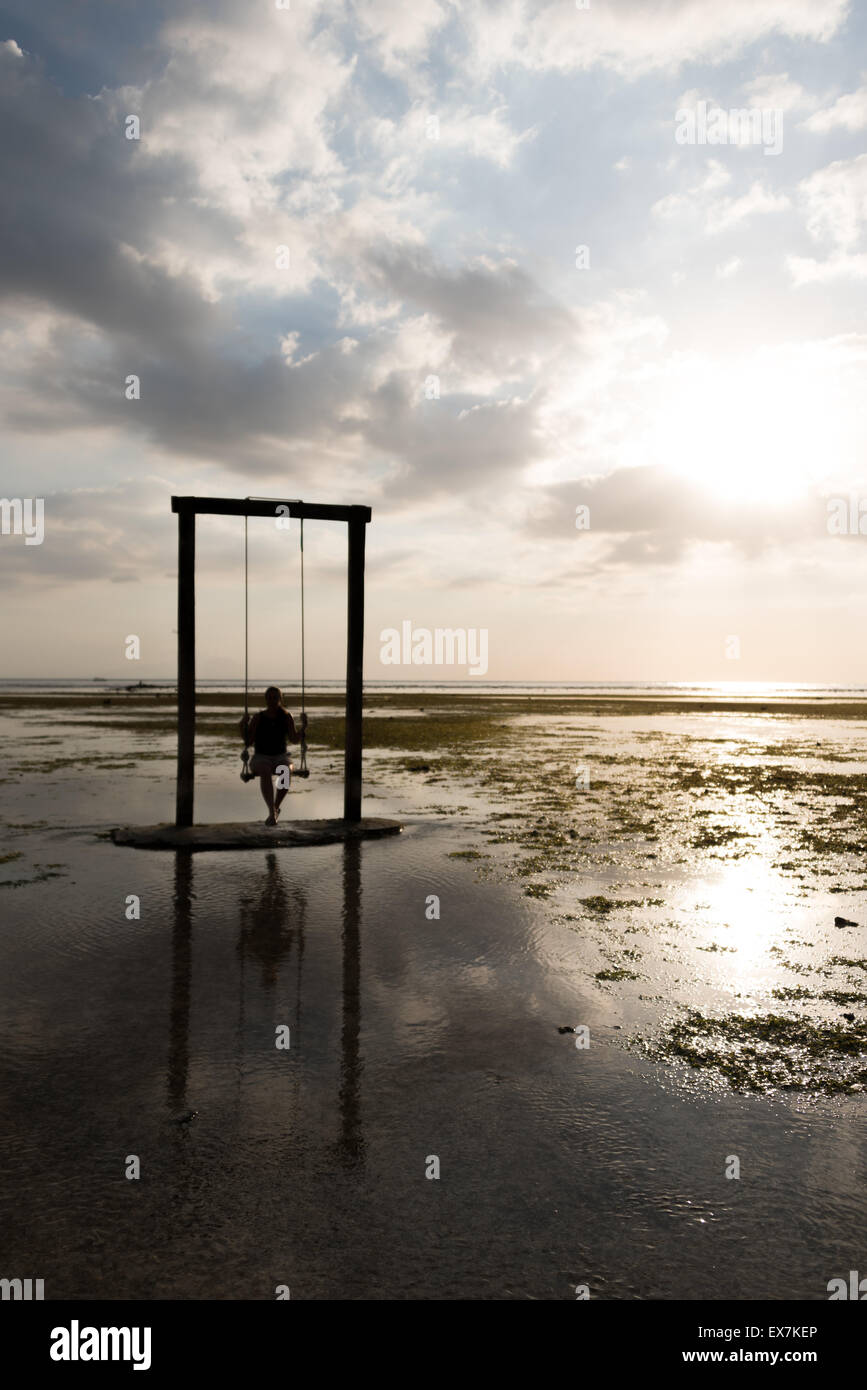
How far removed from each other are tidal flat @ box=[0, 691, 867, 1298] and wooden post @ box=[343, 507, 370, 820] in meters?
1.58

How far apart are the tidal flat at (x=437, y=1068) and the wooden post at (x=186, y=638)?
126cm

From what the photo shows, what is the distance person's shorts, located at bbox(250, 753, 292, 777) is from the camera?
500 inches

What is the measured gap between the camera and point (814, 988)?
254 inches

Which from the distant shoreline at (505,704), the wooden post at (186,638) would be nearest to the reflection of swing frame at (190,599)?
the wooden post at (186,638)

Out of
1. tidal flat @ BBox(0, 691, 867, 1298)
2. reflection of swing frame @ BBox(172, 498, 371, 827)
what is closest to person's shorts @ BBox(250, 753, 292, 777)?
reflection of swing frame @ BBox(172, 498, 371, 827)

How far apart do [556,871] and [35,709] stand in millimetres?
55445

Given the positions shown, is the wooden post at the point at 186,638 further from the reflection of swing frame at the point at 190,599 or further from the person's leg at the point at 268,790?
the person's leg at the point at 268,790

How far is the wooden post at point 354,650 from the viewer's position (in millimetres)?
13156

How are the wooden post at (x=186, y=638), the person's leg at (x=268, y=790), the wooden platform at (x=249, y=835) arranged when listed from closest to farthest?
the wooden platform at (x=249, y=835) → the wooden post at (x=186, y=638) → the person's leg at (x=268, y=790)

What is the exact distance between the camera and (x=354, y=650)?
13.4 m

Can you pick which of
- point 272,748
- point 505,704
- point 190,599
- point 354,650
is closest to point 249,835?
point 272,748

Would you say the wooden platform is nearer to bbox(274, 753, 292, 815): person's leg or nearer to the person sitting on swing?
bbox(274, 753, 292, 815): person's leg

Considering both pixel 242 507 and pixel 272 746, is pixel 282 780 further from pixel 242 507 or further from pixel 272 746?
pixel 242 507
